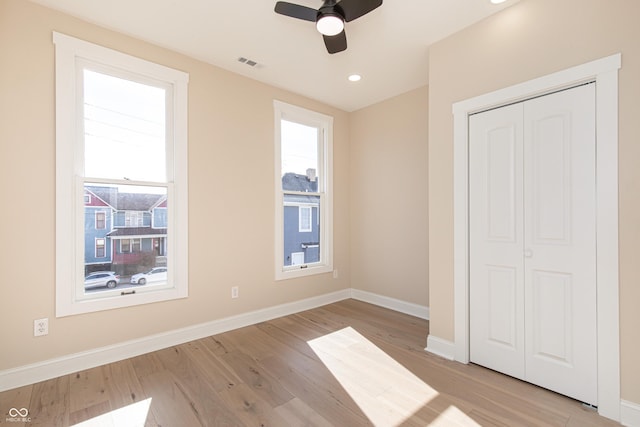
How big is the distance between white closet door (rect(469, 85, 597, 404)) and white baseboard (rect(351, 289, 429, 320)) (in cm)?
112

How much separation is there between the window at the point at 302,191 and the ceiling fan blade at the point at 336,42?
1.42 metres

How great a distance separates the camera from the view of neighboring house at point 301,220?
12.7 ft

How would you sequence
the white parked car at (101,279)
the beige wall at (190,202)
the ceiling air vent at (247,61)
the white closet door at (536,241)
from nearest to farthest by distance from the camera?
1. the white closet door at (536,241)
2. the beige wall at (190,202)
3. the white parked car at (101,279)
4. the ceiling air vent at (247,61)

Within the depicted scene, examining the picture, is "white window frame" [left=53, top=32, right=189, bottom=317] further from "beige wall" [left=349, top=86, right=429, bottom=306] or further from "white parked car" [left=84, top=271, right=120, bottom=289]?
"beige wall" [left=349, top=86, right=429, bottom=306]

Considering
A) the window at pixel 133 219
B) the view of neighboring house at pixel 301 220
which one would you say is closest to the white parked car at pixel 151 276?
the window at pixel 133 219

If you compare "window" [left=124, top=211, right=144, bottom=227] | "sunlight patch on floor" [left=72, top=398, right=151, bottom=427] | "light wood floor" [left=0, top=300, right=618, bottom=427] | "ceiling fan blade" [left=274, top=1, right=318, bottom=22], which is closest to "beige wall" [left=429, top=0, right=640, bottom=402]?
"light wood floor" [left=0, top=300, right=618, bottom=427]

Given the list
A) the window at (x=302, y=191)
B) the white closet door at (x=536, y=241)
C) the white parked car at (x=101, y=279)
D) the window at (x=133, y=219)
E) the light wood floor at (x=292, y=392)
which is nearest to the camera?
the light wood floor at (x=292, y=392)

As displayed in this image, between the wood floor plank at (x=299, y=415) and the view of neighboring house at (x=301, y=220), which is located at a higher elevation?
the view of neighboring house at (x=301, y=220)

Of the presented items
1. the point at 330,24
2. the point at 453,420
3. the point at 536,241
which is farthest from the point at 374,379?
the point at 330,24

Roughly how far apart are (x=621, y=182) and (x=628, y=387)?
122 centimetres

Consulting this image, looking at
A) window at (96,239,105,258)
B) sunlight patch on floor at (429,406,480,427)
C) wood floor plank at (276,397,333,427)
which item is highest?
window at (96,239,105,258)

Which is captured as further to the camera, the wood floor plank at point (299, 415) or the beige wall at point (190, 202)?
the beige wall at point (190, 202)

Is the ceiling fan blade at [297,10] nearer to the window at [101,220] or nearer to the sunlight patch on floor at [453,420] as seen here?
the window at [101,220]

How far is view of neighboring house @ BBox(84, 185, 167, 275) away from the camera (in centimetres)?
250
